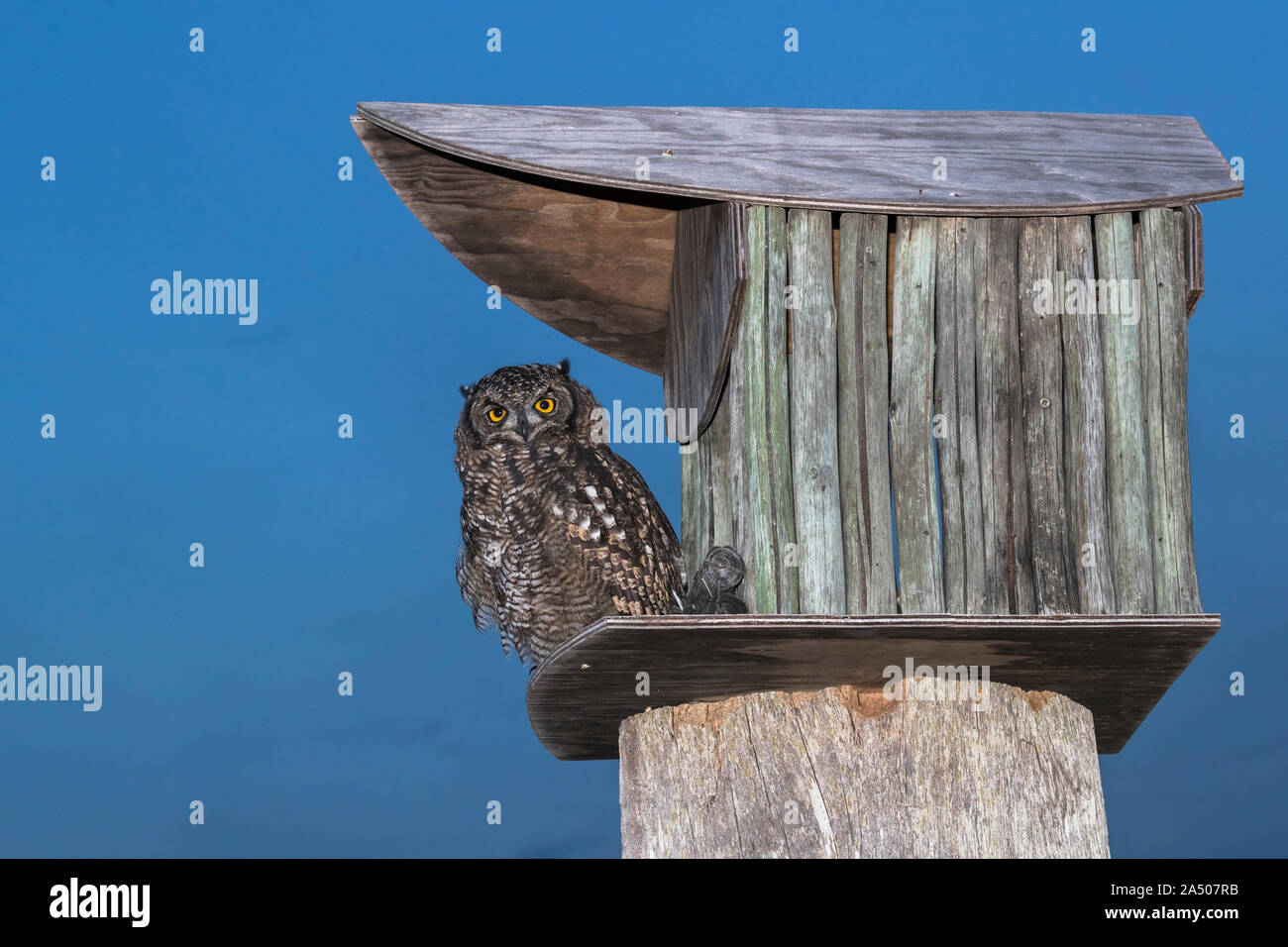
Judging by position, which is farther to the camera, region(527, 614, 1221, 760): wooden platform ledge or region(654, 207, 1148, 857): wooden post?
region(654, 207, 1148, 857): wooden post

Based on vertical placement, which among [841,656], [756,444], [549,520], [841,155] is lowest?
[841,656]

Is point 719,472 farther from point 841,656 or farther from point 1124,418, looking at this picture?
point 1124,418

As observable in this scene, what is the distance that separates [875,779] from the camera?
4859 mm

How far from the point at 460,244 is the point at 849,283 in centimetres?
221

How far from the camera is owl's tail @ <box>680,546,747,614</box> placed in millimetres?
4793

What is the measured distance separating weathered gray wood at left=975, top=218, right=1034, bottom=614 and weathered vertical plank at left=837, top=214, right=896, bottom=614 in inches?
13.7

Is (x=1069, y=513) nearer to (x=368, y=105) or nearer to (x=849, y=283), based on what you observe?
(x=849, y=283)

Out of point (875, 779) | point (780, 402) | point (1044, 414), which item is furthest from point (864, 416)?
point (875, 779)

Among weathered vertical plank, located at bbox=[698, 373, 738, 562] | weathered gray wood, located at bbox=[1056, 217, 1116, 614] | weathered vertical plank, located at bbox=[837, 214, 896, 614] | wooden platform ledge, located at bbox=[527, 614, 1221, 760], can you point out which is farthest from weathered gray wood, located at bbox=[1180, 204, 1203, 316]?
weathered vertical plank, located at bbox=[698, 373, 738, 562]

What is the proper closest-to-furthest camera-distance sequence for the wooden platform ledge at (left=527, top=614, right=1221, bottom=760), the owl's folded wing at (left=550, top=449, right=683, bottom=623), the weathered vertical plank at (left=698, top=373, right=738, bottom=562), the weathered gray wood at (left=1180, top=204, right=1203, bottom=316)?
1. the wooden platform ledge at (left=527, top=614, right=1221, bottom=760)
2. the weathered gray wood at (left=1180, top=204, right=1203, bottom=316)
3. the owl's folded wing at (left=550, top=449, right=683, bottom=623)
4. the weathered vertical plank at (left=698, top=373, right=738, bottom=562)

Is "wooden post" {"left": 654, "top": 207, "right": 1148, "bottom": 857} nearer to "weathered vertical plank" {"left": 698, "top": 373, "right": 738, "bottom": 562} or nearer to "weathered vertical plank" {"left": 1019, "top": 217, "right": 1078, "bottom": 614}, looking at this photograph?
"weathered vertical plank" {"left": 1019, "top": 217, "right": 1078, "bottom": 614}

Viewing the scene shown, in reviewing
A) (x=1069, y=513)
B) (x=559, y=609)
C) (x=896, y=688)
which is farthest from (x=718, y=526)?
(x=1069, y=513)

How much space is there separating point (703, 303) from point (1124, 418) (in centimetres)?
173

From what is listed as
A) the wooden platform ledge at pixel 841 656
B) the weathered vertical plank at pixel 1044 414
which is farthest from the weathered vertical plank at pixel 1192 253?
the wooden platform ledge at pixel 841 656
